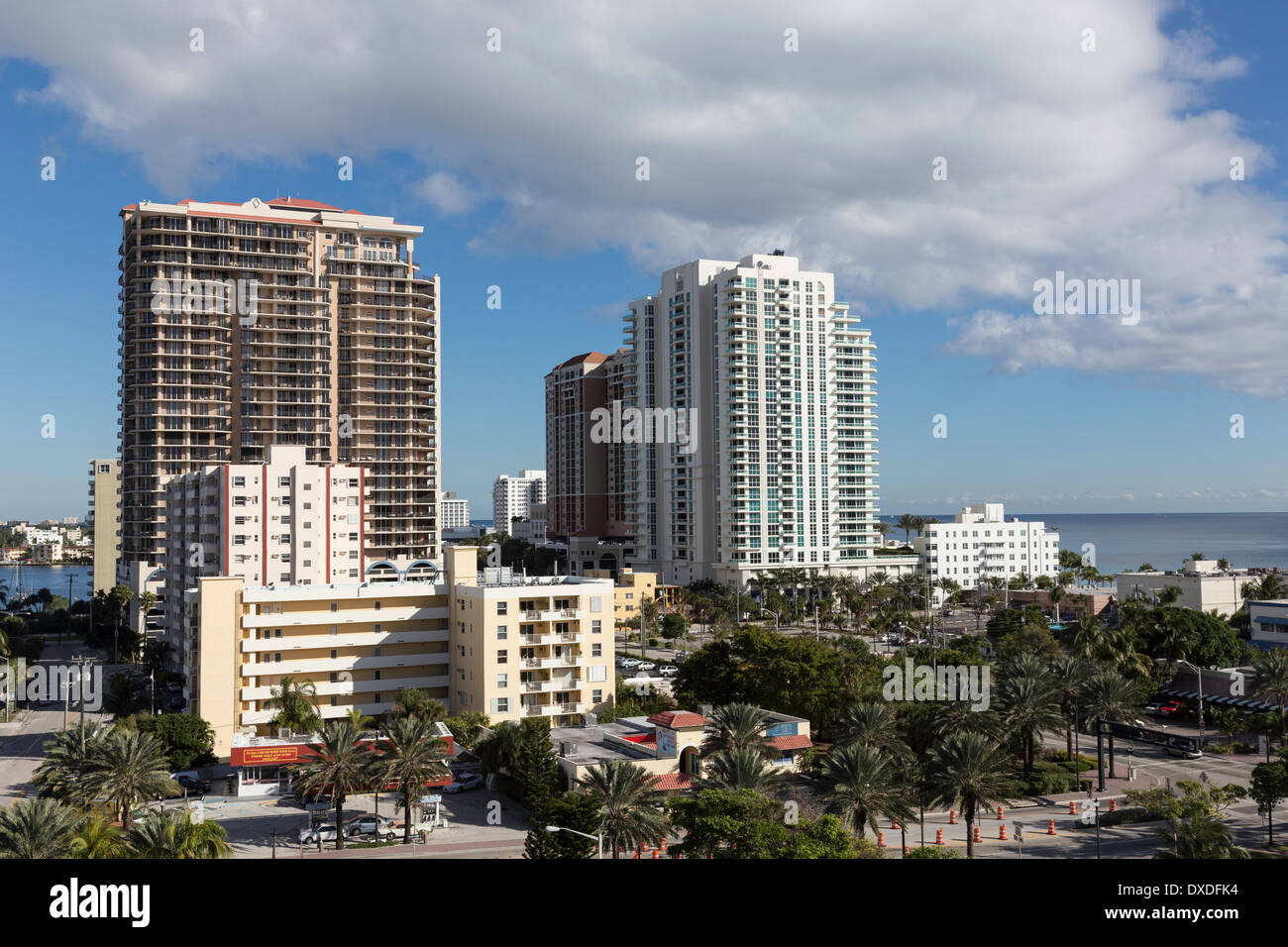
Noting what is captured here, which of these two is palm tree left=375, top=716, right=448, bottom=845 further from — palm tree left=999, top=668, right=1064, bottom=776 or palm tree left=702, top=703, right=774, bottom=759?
palm tree left=999, top=668, right=1064, bottom=776

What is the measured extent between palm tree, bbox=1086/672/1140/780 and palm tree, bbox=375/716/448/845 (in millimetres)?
33423

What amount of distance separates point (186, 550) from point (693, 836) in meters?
75.8

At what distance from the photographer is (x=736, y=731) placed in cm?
4531

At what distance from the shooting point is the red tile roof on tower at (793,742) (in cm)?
5231

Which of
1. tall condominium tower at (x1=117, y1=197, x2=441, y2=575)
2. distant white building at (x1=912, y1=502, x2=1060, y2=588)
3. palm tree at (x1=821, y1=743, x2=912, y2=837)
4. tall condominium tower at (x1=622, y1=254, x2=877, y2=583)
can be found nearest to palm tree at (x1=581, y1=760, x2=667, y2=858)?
palm tree at (x1=821, y1=743, x2=912, y2=837)

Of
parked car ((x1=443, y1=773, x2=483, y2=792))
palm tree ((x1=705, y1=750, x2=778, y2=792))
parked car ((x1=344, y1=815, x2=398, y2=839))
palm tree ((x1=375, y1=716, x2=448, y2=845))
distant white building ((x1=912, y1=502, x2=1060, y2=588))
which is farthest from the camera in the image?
distant white building ((x1=912, y1=502, x2=1060, y2=588))

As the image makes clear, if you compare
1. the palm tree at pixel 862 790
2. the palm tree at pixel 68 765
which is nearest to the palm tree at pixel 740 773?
the palm tree at pixel 862 790

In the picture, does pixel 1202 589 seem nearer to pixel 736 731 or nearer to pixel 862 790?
pixel 736 731

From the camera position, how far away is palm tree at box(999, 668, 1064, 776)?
49094 mm

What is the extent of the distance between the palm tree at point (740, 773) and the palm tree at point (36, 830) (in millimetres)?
22059

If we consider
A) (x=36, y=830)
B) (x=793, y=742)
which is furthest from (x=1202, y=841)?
(x=36, y=830)

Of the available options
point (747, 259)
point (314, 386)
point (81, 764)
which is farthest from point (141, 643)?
point (747, 259)
